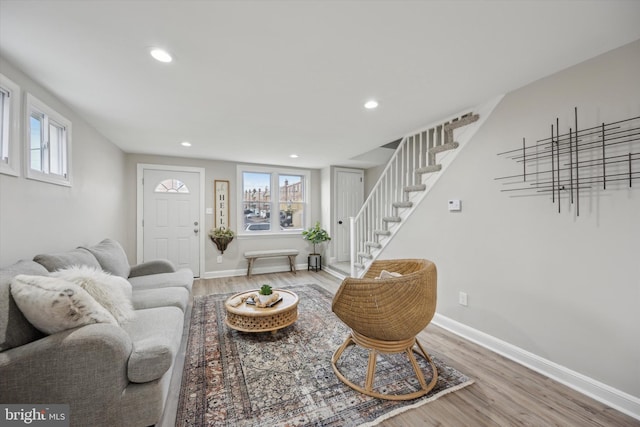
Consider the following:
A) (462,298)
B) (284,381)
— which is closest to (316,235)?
(462,298)

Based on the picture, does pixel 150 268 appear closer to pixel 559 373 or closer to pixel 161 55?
pixel 161 55

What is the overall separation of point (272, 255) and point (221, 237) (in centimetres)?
102

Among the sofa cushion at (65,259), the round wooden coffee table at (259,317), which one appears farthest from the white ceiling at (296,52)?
the round wooden coffee table at (259,317)

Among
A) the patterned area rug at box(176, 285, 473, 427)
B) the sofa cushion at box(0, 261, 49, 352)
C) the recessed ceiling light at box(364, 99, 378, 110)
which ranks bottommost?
the patterned area rug at box(176, 285, 473, 427)

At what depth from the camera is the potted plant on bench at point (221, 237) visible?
4.82 meters

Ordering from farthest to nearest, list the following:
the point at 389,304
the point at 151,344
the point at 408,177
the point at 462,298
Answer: the point at 408,177
the point at 462,298
the point at 389,304
the point at 151,344

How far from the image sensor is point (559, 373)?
6.26 feet

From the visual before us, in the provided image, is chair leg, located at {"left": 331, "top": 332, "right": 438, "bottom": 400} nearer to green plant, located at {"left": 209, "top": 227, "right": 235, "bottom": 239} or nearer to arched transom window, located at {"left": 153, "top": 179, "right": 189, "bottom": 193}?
green plant, located at {"left": 209, "top": 227, "right": 235, "bottom": 239}

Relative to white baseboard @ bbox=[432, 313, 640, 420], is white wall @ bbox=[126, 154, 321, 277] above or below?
above

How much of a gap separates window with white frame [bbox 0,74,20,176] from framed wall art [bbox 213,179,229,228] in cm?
307

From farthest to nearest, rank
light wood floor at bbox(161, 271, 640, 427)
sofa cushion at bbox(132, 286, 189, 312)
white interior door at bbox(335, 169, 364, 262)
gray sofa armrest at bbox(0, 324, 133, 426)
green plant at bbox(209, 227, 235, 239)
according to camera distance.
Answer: white interior door at bbox(335, 169, 364, 262), green plant at bbox(209, 227, 235, 239), sofa cushion at bbox(132, 286, 189, 312), light wood floor at bbox(161, 271, 640, 427), gray sofa armrest at bbox(0, 324, 133, 426)

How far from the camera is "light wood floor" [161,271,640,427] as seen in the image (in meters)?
1.53

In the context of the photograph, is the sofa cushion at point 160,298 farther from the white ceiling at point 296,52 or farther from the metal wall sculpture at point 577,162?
the metal wall sculpture at point 577,162

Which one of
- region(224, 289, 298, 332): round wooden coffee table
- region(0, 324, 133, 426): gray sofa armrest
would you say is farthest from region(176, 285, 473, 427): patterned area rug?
region(0, 324, 133, 426): gray sofa armrest
